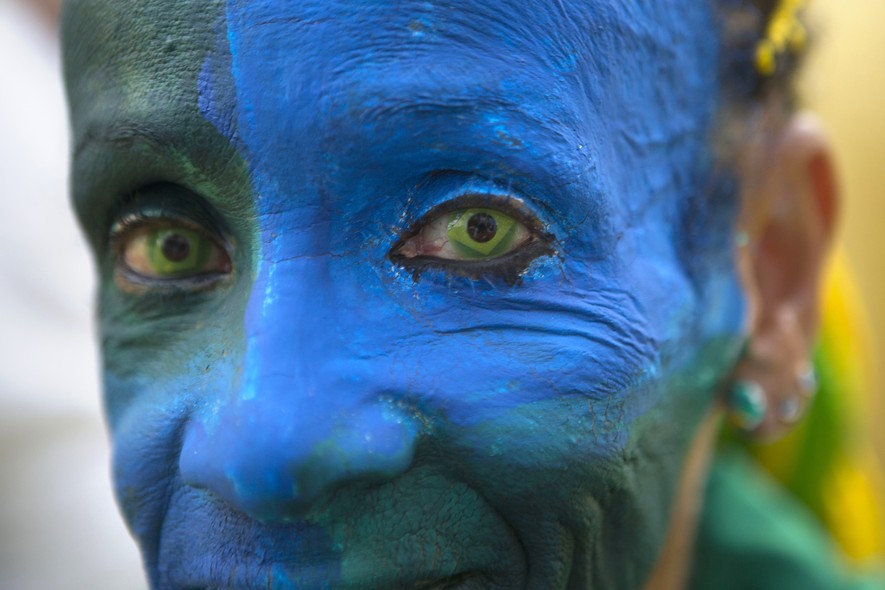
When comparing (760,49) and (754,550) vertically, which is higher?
(760,49)

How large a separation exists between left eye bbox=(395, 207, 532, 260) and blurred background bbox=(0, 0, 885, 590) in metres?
1.68

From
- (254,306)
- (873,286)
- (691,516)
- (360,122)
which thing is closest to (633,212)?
(360,122)

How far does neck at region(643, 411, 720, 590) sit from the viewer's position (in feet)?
4.54

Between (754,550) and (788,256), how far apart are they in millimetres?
761

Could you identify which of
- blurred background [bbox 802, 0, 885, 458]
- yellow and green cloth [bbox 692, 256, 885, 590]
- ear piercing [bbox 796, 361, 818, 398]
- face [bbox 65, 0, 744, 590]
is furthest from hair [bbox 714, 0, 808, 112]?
blurred background [bbox 802, 0, 885, 458]

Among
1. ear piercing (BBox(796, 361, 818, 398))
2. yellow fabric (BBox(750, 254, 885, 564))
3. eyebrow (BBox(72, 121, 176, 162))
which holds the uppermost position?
yellow fabric (BBox(750, 254, 885, 564))

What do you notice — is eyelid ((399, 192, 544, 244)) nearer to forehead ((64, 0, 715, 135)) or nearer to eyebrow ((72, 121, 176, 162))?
forehead ((64, 0, 715, 135))

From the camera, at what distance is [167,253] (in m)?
1.22

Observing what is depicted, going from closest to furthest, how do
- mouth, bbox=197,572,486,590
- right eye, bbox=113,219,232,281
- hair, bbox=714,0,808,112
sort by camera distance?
mouth, bbox=197,572,486,590
right eye, bbox=113,219,232,281
hair, bbox=714,0,808,112

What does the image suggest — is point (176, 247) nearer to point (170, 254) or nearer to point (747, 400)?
point (170, 254)

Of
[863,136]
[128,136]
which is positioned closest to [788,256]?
[128,136]

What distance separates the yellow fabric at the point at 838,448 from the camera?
215cm

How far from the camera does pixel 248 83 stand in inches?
40.6

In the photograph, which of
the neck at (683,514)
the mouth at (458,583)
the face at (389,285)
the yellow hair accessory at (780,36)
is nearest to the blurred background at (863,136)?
the yellow hair accessory at (780,36)
